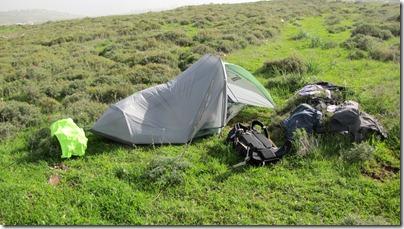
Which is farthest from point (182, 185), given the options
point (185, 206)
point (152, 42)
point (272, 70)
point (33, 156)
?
point (152, 42)

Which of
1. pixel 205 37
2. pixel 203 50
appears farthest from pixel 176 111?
pixel 205 37

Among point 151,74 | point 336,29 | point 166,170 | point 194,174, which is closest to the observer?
point 166,170

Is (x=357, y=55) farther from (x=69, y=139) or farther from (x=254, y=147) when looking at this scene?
(x=69, y=139)

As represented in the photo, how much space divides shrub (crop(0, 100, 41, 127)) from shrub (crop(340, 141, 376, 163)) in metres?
6.72

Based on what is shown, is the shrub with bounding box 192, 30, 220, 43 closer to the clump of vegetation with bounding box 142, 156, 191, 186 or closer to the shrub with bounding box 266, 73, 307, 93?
the shrub with bounding box 266, 73, 307, 93

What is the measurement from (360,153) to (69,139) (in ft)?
16.7

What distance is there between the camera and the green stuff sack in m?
5.65

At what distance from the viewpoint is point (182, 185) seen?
495cm

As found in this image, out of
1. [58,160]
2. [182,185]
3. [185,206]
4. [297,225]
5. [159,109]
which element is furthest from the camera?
[159,109]

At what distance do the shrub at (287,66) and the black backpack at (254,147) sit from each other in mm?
4777

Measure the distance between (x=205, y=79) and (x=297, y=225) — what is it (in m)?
3.63

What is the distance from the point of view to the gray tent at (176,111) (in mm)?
6064

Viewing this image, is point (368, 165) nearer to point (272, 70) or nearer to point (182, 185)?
point (182, 185)

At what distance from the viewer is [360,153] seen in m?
5.15
